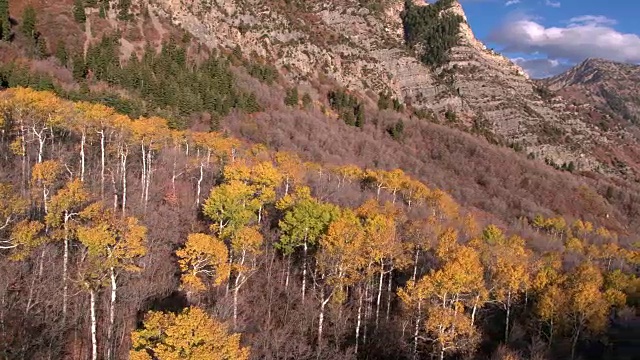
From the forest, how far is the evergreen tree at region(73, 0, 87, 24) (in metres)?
53.1

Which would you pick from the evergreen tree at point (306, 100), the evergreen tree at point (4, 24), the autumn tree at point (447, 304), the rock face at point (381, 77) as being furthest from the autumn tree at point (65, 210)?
the rock face at point (381, 77)

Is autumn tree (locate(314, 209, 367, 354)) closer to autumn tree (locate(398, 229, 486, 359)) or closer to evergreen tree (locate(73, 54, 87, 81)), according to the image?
autumn tree (locate(398, 229, 486, 359))

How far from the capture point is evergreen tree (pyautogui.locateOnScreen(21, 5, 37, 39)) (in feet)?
302

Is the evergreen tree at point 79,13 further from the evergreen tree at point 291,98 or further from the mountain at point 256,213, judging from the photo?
the evergreen tree at point 291,98

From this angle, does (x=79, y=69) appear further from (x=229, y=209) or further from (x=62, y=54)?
(x=229, y=209)

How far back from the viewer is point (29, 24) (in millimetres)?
92438

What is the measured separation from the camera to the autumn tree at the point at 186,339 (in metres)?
21.9

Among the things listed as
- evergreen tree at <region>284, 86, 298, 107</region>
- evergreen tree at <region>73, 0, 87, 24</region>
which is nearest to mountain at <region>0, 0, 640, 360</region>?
evergreen tree at <region>73, 0, 87, 24</region>

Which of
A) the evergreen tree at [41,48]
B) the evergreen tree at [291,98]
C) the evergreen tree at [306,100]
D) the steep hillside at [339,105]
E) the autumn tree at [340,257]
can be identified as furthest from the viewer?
the evergreen tree at [306,100]

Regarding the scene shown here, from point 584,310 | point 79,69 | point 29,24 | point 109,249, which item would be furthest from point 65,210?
point 29,24

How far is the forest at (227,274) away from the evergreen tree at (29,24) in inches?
1672

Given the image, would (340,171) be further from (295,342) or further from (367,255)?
(295,342)

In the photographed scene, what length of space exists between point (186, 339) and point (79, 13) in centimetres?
10488

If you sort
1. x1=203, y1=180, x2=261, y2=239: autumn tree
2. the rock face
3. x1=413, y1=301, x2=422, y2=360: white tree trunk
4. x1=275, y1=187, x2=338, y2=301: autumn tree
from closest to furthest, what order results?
x1=413, y1=301, x2=422, y2=360: white tree trunk → x1=203, y1=180, x2=261, y2=239: autumn tree → x1=275, y1=187, x2=338, y2=301: autumn tree → the rock face
